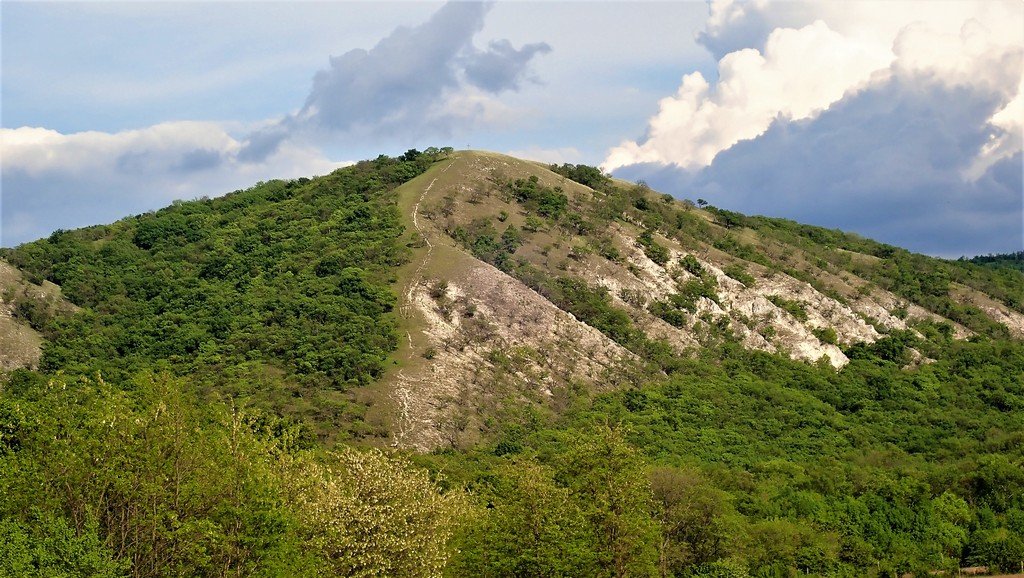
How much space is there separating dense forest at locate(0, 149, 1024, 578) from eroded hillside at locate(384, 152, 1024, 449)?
1505 millimetres

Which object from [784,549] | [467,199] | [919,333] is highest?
[467,199]

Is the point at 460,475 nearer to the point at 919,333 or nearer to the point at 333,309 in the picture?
the point at 333,309

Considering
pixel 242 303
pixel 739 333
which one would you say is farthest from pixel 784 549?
pixel 242 303

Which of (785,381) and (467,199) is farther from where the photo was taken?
(467,199)

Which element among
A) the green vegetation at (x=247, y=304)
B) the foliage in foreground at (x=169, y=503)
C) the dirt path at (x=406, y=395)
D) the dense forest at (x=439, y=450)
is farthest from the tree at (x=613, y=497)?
the green vegetation at (x=247, y=304)

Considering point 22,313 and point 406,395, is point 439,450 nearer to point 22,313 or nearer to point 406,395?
point 406,395

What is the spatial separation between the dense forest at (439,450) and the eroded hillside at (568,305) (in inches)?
59.3

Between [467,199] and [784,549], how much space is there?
11116cm

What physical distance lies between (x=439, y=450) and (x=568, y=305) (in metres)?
Answer: 46.5

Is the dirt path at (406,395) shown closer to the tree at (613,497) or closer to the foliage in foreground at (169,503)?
the tree at (613,497)

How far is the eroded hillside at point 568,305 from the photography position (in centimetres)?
14338

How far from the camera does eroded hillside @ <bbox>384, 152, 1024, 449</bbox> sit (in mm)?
143375

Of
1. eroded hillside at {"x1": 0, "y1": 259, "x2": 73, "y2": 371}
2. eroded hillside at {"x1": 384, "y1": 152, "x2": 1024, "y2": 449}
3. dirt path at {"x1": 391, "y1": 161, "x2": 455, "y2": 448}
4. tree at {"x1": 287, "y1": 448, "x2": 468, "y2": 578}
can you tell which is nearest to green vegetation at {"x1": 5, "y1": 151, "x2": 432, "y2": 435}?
eroded hillside at {"x1": 0, "y1": 259, "x2": 73, "y2": 371}

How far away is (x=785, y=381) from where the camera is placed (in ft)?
527
